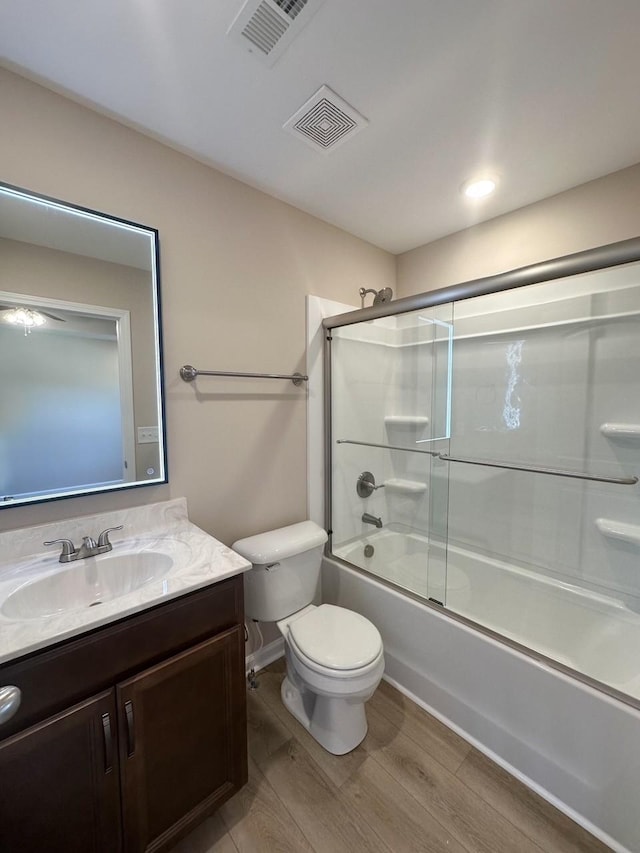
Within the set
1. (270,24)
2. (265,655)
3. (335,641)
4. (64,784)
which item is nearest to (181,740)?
(64,784)

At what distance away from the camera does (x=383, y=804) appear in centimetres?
121

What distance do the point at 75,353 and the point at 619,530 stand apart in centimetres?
245

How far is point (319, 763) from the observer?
1.35 m

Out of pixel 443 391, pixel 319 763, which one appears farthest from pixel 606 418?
pixel 319 763

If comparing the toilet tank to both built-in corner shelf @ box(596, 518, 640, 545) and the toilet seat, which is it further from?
built-in corner shelf @ box(596, 518, 640, 545)

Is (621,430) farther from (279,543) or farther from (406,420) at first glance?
(279,543)

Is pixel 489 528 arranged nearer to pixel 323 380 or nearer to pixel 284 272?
pixel 323 380

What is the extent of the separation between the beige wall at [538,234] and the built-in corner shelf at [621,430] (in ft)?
2.80

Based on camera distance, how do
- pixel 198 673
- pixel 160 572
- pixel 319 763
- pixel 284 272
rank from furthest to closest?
pixel 284 272 → pixel 319 763 → pixel 160 572 → pixel 198 673

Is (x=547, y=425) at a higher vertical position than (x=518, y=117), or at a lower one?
lower

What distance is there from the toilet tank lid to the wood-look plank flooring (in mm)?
731

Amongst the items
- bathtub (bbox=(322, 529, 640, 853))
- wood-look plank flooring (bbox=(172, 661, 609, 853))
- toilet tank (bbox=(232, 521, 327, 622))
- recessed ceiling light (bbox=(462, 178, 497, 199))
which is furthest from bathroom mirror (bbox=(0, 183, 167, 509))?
recessed ceiling light (bbox=(462, 178, 497, 199))

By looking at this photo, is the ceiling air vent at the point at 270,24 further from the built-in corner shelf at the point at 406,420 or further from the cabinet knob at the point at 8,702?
the built-in corner shelf at the point at 406,420

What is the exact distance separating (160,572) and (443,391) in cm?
183
